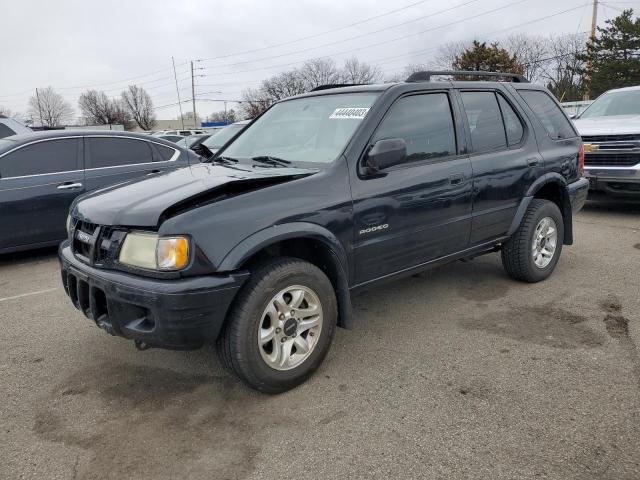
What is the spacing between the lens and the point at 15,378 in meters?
3.28

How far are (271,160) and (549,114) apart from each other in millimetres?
2940

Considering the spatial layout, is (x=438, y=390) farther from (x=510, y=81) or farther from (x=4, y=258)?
(x=4, y=258)

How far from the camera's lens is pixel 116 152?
665 cm

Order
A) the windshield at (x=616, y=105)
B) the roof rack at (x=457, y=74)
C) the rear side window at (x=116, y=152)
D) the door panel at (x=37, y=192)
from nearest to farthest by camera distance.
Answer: the roof rack at (x=457, y=74)
the door panel at (x=37, y=192)
the rear side window at (x=116, y=152)
the windshield at (x=616, y=105)

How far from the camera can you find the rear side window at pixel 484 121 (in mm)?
4090

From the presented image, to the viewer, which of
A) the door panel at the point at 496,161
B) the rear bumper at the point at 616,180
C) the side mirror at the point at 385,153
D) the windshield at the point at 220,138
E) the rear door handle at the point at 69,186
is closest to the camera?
the side mirror at the point at 385,153

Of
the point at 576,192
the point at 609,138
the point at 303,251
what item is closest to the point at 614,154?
the point at 609,138

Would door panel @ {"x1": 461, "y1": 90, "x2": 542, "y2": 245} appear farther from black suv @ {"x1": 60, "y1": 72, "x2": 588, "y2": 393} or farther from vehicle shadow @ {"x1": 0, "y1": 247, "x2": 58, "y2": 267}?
vehicle shadow @ {"x1": 0, "y1": 247, "x2": 58, "y2": 267}

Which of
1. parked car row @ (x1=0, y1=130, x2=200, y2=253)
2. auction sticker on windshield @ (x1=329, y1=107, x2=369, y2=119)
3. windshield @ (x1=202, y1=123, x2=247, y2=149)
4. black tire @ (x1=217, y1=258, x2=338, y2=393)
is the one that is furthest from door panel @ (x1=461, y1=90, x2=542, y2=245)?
windshield @ (x1=202, y1=123, x2=247, y2=149)

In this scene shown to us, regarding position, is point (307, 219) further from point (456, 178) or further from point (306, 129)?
point (456, 178)

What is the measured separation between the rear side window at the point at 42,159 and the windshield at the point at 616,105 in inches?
337

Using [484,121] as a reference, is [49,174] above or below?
below

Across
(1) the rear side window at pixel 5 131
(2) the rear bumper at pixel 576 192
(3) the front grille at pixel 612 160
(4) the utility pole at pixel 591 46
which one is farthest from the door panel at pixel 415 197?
(4) the utility pole at pixel 591 46

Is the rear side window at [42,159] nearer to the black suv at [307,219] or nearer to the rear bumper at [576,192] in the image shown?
the black suv at [307,219]
